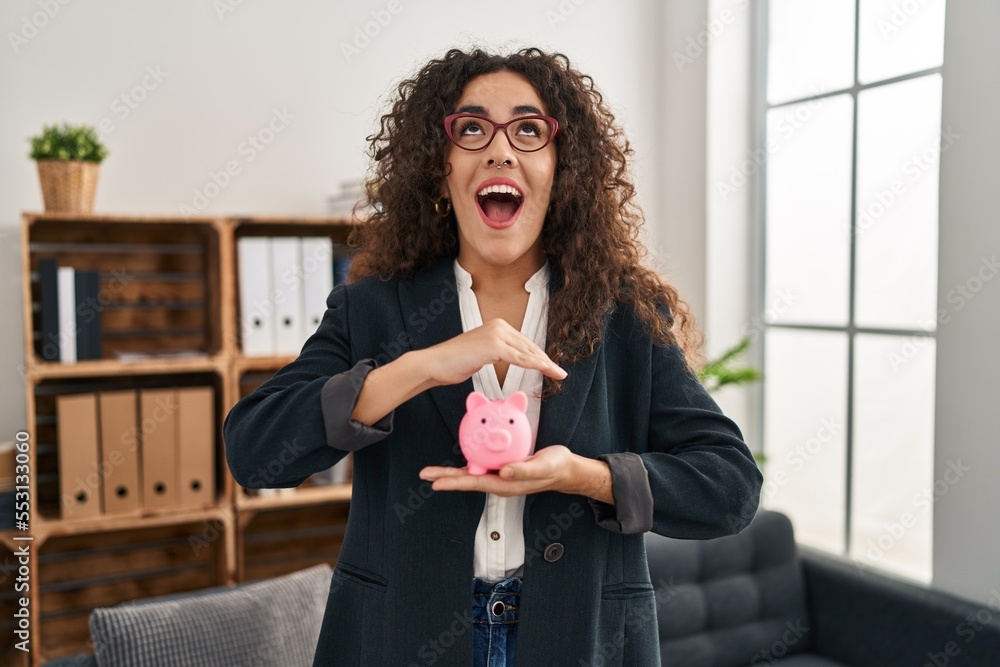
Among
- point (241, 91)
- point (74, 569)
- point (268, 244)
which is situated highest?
point (241, 91)

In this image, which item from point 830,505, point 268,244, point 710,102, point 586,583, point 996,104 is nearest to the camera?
point 586,583

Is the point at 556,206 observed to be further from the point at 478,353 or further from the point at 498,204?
the point at 478,353

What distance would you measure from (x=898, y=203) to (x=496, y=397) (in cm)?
208

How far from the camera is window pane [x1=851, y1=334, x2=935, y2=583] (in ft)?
8.63

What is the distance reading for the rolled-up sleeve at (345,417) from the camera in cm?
100

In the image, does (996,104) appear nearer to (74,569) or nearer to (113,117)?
(113,117)

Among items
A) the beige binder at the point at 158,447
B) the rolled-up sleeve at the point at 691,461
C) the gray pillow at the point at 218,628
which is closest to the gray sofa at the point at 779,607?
the gray pillow at the point at 218,628

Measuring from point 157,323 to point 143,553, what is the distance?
0.77 metres

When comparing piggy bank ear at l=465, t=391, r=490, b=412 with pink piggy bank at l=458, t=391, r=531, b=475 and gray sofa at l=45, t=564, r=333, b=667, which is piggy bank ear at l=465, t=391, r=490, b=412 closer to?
pink piggy bank at l=458, t=391, r=531, b=475

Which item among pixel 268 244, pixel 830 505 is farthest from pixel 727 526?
pixel 830 505

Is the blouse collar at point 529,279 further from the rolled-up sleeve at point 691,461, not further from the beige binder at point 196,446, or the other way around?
the beige binder at point 196,446

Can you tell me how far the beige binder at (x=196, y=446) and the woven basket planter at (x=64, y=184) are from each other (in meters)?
0.62

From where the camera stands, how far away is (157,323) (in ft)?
9.04

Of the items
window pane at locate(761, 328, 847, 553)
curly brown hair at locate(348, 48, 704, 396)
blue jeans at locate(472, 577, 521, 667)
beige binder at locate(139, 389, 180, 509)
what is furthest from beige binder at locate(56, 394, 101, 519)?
window pane at locate(761, 328, 847, 553)
